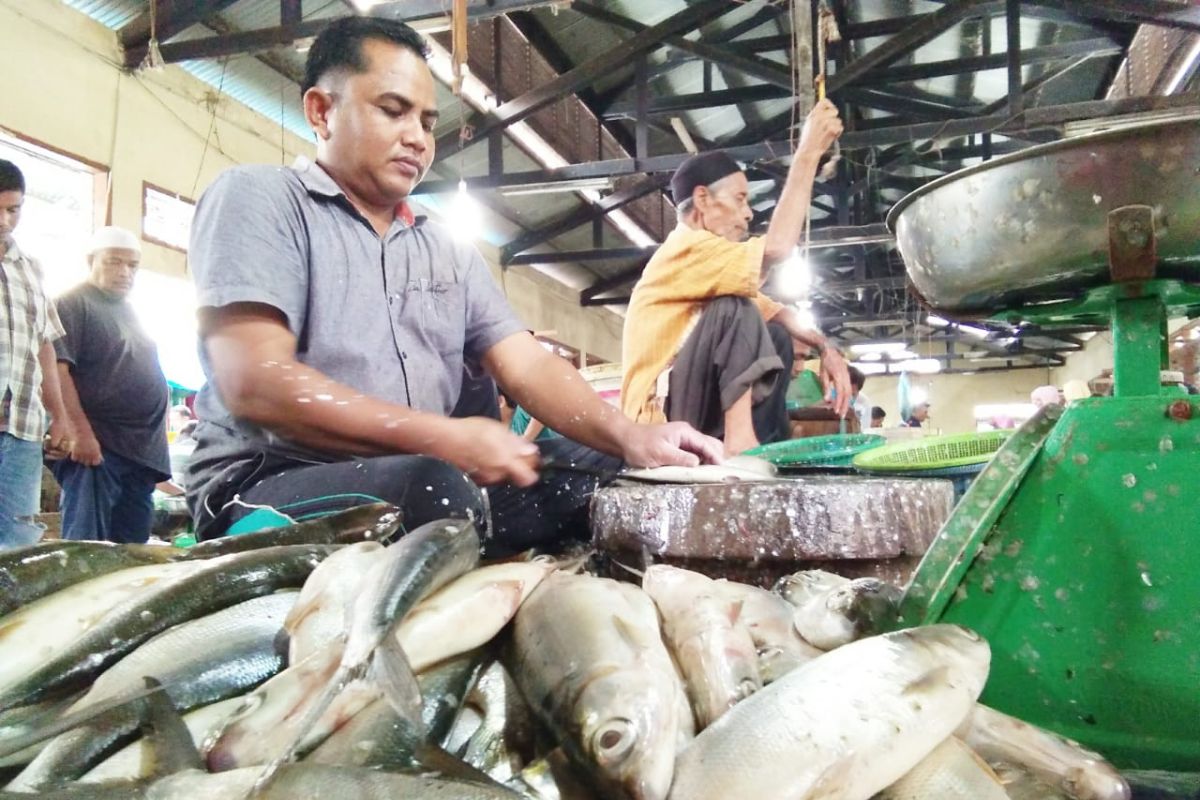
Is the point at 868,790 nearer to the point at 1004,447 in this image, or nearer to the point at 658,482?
the point at 1004,447

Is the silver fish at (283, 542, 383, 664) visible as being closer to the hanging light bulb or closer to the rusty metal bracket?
the rusty metal bracket

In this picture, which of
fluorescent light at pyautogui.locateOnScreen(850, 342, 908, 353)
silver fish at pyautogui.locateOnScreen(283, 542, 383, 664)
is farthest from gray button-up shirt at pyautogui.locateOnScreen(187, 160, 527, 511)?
fluorescent light at pyautogui.locateOnScreen(850, 342, 908, 353)

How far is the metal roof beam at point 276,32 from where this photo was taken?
18.6 ft

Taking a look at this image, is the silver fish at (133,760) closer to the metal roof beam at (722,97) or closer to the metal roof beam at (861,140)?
the metal roof beam at (861,140)

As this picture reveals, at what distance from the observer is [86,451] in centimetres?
484

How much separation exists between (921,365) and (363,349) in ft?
93.9

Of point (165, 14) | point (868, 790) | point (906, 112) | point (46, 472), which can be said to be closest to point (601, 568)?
point (868, 790)

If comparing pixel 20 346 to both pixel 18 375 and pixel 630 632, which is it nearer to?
pixel 18 375

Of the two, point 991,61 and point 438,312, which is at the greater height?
point 991,61

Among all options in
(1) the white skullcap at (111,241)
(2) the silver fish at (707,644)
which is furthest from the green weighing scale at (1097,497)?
(1) the white skullcap at (111,241)

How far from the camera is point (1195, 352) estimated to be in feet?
25.8

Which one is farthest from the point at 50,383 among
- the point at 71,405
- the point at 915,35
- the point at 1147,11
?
the point at 1147,11

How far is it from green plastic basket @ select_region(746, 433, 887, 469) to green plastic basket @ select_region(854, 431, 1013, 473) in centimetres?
46

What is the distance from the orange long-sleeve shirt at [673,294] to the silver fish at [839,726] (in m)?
2.66
